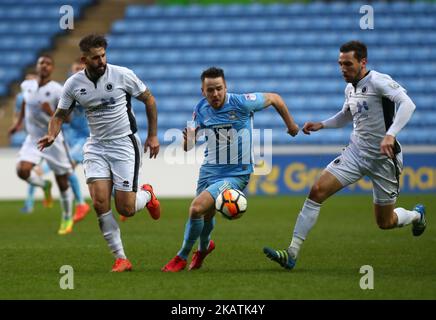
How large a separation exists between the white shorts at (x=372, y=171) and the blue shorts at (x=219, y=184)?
831 mm

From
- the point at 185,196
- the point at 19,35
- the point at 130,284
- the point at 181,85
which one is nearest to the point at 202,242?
the point at 130,284

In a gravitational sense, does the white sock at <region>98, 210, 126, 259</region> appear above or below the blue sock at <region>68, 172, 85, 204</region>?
below

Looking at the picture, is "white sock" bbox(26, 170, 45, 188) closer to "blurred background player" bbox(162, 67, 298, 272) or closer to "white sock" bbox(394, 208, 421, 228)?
"blurred background player" bbox(162, 67, 298, 272)

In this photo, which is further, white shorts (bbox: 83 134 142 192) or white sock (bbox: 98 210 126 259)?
white shorts (bbox: 83 134 142 192)

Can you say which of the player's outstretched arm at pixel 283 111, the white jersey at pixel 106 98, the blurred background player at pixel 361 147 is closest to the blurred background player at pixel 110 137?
the white jersey at pixel 106 98

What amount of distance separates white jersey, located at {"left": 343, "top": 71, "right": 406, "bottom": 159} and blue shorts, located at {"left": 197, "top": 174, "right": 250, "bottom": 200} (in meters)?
1.15

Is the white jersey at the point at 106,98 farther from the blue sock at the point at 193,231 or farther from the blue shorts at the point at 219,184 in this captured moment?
the blue sock at the point at 193,231

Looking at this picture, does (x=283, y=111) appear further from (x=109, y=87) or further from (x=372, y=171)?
(x=109, y=87)

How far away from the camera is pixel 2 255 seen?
9.70m

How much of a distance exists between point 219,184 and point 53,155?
211 inches

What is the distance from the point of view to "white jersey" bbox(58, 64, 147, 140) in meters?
8.37

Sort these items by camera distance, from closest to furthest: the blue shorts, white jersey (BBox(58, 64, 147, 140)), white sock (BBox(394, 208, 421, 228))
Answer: the blue shorts → white jersey (BBox(58, 64, 147, 140)) → white sock (BBox(394, 208, 421, 228))

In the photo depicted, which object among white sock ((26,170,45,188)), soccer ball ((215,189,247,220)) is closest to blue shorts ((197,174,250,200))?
soccer ball ((215,189,247,220))

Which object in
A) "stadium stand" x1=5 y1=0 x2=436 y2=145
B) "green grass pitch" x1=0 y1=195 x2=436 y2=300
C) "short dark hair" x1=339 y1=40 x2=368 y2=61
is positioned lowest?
"green grass pitch" x1=0 y1=195 x2=436 y2=300
